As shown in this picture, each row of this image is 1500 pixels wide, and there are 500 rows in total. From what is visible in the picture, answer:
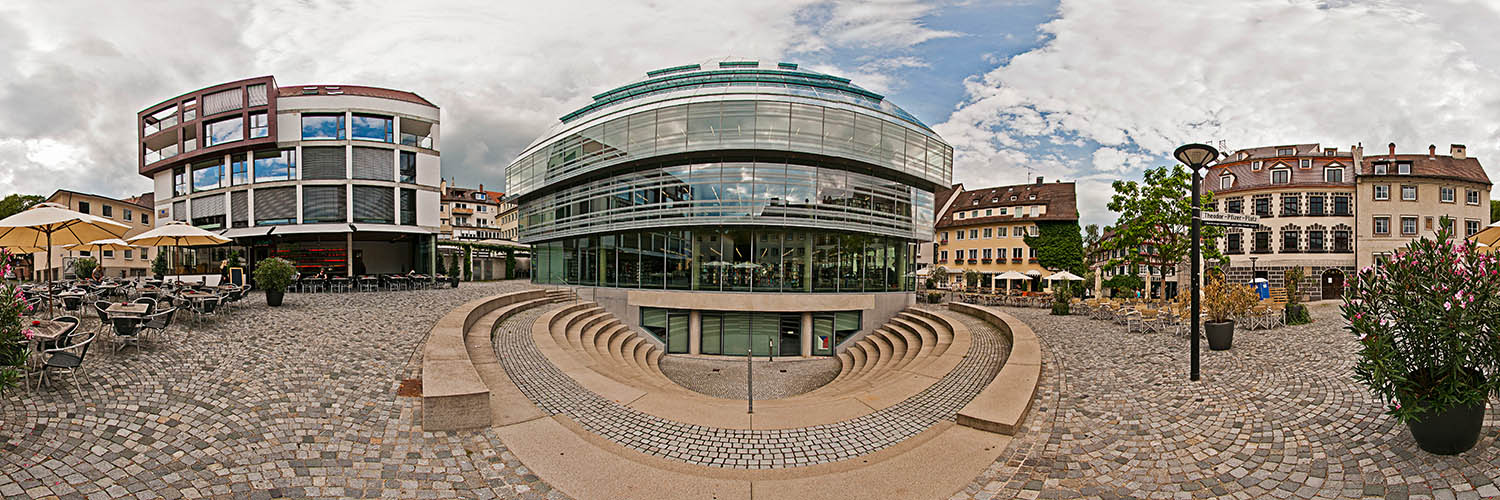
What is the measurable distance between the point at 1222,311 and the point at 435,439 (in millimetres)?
14296

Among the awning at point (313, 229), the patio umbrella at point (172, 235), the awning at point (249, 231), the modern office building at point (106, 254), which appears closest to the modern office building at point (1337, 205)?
the patio umbrella at point (172, 235)

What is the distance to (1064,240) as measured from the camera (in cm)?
4278

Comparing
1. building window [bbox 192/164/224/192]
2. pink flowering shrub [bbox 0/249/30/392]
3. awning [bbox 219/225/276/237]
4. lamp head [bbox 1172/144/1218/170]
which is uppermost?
building window [bbox 192/164/224/192]

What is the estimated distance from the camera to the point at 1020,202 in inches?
1786

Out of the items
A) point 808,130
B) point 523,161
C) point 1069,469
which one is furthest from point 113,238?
point 1069,469

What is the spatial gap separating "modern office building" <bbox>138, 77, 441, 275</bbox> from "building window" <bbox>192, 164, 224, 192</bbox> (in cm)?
6

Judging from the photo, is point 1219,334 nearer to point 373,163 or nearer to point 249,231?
point 373,163

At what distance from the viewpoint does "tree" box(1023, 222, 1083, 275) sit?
42.5 metres

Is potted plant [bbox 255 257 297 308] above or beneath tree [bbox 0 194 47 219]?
beneath

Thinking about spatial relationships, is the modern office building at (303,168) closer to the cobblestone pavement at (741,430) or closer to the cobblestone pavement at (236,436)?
the cobblestone pavement at (236,436)

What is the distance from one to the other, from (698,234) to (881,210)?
7630mm

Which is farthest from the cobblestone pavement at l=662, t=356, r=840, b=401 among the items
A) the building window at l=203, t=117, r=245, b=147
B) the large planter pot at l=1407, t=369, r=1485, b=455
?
the building window at l=203, t=117, r=245, b=147

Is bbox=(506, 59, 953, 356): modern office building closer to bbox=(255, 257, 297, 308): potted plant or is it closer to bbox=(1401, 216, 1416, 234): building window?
bbox=(255, 257, 297, 308): potted plant

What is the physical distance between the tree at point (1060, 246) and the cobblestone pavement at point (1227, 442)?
35.6m
